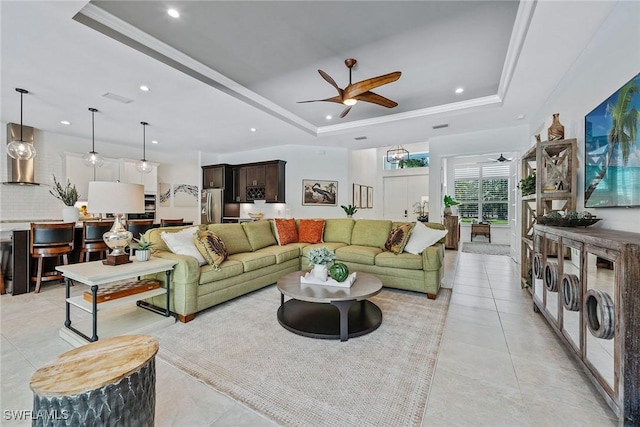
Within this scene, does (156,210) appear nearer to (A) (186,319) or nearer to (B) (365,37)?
(A) (186,319)

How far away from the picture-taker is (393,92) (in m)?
4.13

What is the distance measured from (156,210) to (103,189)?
5.73m

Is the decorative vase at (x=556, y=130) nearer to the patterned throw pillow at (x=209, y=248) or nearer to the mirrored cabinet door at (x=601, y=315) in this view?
the mirrored cabinet door at (x=601, y=315)

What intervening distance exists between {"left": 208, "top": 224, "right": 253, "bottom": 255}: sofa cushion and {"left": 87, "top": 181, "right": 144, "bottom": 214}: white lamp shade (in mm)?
1371

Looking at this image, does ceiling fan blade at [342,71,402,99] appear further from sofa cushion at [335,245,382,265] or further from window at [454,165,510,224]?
window at [454,165,510,224]

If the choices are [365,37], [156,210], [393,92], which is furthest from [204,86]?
[156,210]

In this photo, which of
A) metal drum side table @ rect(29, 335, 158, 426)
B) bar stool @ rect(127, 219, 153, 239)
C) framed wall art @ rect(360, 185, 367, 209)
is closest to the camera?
metal drum side table @ rect(29, 335, 158, 426)

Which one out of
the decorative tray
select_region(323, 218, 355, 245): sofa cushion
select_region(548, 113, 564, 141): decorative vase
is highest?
select_region(548, 113, 564, 141): decorative vase

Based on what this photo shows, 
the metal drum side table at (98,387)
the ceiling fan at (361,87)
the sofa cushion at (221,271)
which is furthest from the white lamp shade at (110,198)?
the ceiling fan at (361,87)

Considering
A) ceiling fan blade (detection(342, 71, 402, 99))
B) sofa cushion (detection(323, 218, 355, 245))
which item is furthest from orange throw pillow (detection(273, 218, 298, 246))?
ceiling fan blade (detection(342, 71, 402, 99))

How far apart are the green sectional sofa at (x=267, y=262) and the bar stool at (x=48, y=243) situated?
1.61 metres

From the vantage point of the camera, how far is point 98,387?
105cm

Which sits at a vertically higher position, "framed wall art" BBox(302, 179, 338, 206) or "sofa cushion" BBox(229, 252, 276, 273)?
"framed wall art" BBox(302, 179, 338, 206)

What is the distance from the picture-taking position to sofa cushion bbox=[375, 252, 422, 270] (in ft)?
11.6
